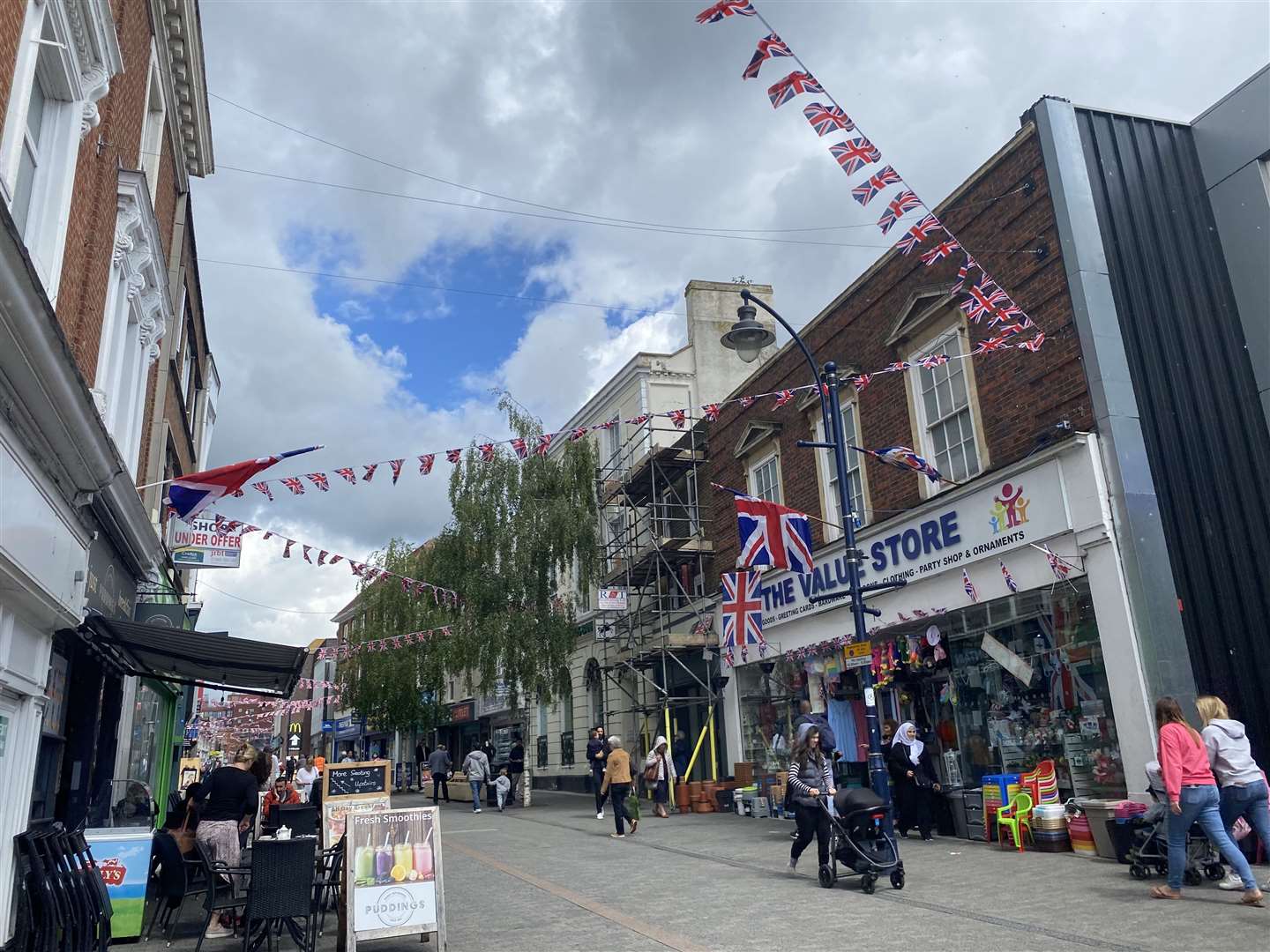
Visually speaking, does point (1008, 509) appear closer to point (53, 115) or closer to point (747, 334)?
point (747, 334)

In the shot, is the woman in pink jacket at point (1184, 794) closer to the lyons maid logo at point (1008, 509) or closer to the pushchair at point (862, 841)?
the pushchair at point (862, 841)

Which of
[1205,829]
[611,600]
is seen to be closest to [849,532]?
[1205,829]

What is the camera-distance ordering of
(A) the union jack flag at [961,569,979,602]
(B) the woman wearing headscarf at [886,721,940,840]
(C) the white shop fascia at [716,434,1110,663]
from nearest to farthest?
(C) the white shop fascia at [716,434,1110,663] → (B) the woman wearing headscarf at [886,721,940,840] → (A) the union jack flag at [961,569,979,602]

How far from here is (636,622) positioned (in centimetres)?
2561

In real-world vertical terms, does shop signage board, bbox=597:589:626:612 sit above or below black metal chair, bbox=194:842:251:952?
above

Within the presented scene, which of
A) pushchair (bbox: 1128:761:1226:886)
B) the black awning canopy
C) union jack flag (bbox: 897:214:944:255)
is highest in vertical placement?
union jack flag (bbox: 897:214:944:255)

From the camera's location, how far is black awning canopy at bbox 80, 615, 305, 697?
9172 mm

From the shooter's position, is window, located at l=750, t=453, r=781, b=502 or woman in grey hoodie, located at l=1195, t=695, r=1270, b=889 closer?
woman in grey hoodie, located at l=1195, t=695, r=1270, b=889

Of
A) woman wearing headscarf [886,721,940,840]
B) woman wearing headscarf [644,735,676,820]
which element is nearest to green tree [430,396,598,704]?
woman wearing headscarf [644,735,676,820]

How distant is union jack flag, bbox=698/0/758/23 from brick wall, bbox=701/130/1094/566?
6164 millimetres

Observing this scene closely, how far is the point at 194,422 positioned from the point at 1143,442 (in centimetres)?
1982

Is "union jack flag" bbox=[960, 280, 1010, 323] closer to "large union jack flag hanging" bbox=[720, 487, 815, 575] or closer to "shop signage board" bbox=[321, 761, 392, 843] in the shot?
"large union jack flag hanging" bbox=[720, 487, 815, 575]

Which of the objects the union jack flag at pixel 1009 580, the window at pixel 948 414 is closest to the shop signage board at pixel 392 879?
the union jack flag at pixel 1009 580

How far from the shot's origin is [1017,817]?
38.0ft
